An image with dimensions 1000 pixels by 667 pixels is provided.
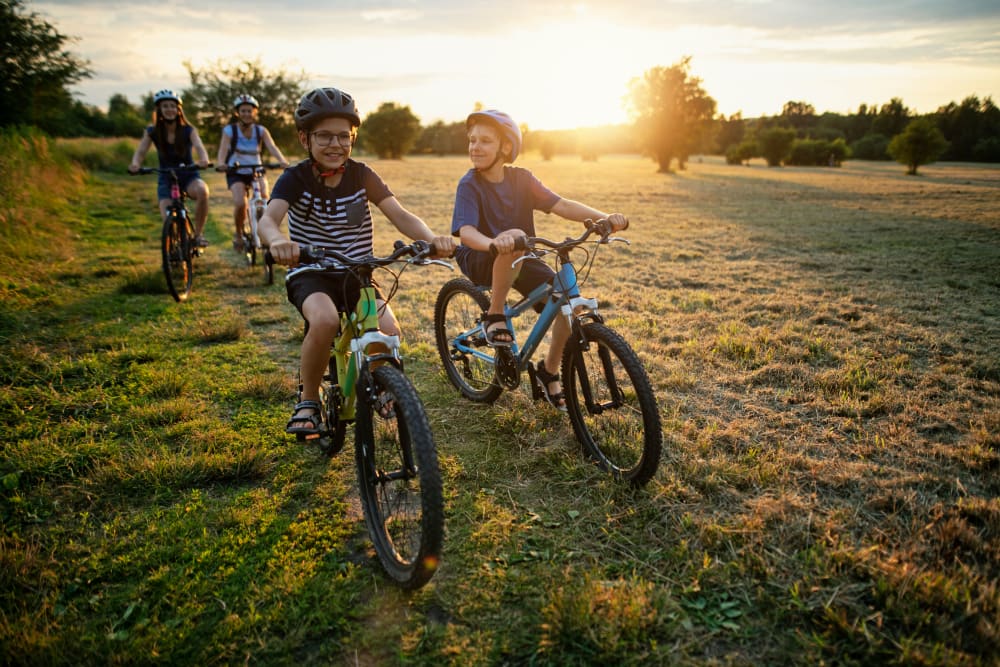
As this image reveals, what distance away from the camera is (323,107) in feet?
10.4

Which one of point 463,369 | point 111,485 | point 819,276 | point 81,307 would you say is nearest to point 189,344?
point 81,307

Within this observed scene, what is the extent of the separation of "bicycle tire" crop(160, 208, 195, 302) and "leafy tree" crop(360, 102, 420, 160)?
74056mm

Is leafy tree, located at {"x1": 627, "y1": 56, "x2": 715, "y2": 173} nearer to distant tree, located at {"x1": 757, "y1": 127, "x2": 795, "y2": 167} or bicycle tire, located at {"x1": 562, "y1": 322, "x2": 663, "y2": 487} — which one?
distant tree, located at {"x1": 757, "y1": 127, "x2": 795, "y2": 167}

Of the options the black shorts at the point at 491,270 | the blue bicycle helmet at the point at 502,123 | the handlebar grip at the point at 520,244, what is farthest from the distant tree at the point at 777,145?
the handlebar grip at the point at 520,244

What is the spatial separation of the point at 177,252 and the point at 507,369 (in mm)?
5895

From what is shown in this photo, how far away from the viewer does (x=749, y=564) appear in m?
2.71

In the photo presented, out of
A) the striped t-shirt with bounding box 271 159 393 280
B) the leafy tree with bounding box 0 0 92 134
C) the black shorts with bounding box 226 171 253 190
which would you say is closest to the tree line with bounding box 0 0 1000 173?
the leafy tree with bounding box 0 0 92 134

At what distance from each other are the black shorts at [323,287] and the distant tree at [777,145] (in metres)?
80.7

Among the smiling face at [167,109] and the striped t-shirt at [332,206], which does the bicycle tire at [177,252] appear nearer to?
the smiling face at [167,109]

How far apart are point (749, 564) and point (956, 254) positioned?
11.2 meters

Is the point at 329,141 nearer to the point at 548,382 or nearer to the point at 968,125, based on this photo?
the point at 548,382

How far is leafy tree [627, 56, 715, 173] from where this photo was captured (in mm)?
52375

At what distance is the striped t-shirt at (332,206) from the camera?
3.37m

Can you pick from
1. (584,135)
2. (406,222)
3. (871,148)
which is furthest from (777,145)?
(406,222)
